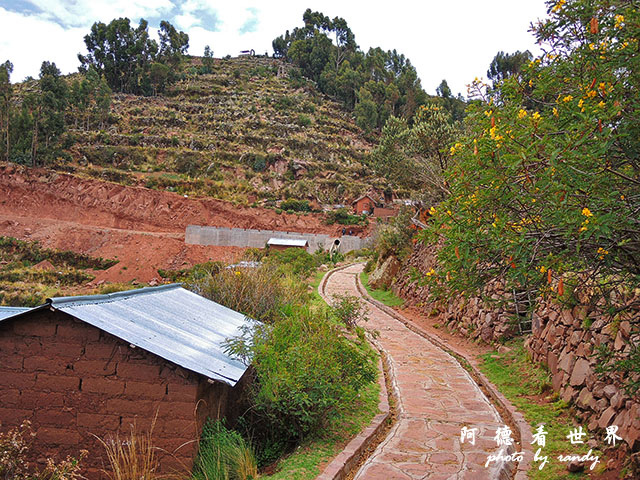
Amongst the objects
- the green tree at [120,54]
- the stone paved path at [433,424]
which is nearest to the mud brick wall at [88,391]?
the stone paved path at [433,424]

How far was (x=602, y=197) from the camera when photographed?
10.6ft

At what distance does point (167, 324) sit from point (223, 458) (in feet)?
7.40

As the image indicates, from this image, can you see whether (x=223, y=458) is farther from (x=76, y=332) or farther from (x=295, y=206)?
(x=295, y=206)

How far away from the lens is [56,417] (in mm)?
5547

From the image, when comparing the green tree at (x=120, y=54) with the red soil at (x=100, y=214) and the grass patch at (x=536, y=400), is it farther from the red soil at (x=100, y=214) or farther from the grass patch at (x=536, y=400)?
the grass patch at (x=536, y=400)

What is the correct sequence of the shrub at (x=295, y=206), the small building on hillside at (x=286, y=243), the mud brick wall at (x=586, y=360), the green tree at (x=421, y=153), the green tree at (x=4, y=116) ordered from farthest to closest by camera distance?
the green tree at (x=4, y=116), the shrub at (x=295, y=206), the small building on hillside at (x=286, y=243), the green tree at (x=421, y=153), the mud brick wall at (x=586, y=360)

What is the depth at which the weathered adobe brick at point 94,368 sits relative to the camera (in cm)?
551

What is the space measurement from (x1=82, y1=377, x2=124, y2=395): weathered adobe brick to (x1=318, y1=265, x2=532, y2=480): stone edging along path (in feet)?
7.90

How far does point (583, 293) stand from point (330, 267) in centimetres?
2241

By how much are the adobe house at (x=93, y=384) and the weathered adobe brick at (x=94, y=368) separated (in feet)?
0.04

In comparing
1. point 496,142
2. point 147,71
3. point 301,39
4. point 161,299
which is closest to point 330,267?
point 161,299

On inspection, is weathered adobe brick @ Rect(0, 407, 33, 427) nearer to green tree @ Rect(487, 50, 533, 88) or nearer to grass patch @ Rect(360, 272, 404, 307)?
grass patch @ Rect(360, 272, 404, 307)

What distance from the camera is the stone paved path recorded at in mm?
5109

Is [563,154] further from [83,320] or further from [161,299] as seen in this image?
[161,299]
